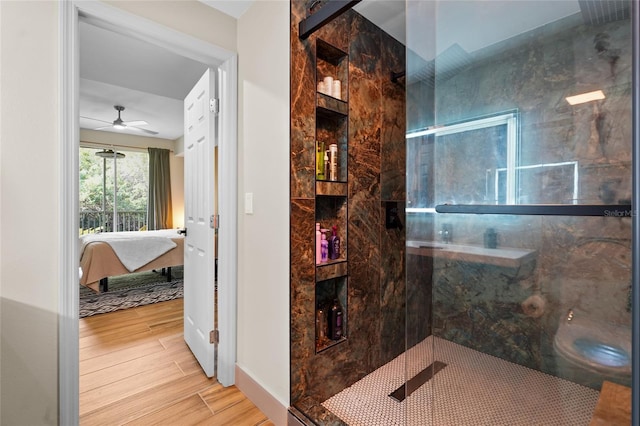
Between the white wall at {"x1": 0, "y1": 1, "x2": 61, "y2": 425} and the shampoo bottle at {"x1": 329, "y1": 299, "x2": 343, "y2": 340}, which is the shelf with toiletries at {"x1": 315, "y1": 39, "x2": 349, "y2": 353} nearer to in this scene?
the shampoo bottle at {"x1": 329, "y1": 299, "x2": 343, "y2": 340}

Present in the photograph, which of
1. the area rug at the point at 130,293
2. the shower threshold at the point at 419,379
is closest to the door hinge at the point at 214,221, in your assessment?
the shower threshold at the point at 419,379

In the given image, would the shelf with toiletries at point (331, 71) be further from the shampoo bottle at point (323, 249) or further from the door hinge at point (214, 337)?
the door hinge at point (214, 337)

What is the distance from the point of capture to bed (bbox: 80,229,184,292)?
139 inches

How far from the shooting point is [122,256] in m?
3.77

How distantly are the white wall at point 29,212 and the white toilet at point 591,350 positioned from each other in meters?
2.24

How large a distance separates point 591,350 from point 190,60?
3.38 metres

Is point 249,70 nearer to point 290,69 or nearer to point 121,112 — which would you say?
point 290,69

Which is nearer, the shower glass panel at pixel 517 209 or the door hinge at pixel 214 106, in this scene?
the shower glass panel at pixel 517 209

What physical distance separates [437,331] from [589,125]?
1.25 metres

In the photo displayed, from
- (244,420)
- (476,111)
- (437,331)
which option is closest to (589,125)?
(476,111)

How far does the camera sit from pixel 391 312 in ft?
7.45

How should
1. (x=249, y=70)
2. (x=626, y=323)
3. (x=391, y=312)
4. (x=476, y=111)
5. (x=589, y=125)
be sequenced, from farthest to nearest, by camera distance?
(x=391, y=312), (x=249, y=70), (x=476, y=111), (x=589, y=125), (x=626, y=323)

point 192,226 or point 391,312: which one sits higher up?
point 192,226

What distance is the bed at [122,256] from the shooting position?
3.53m
